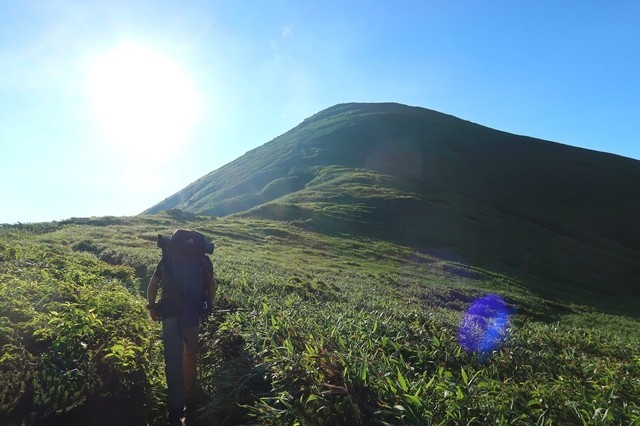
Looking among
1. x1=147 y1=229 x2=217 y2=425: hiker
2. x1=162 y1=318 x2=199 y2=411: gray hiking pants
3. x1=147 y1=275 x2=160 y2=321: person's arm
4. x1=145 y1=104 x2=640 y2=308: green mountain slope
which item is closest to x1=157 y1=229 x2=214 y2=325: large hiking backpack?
x1=147 y1=229 x2=217 y2=425: hiker

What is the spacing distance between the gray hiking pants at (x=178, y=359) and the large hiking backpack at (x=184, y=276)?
0.21 meters

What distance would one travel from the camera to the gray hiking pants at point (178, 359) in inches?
274

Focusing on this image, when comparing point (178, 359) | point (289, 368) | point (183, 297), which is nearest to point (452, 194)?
point (183, 297)

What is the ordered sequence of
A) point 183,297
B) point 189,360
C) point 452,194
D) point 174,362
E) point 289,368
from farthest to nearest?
point 452,194 → point 189,360 → point 183,297 → point 174,362 → point 289,368

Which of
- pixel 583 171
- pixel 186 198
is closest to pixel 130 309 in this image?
pixel 186 198

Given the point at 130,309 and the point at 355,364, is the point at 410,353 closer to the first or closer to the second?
the point at 355,364

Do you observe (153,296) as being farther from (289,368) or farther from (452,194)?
(452,194)

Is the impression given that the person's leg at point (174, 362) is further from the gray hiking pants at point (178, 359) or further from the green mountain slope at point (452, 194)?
the green mountain slope at point (452, 194)

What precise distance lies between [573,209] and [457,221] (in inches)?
1676

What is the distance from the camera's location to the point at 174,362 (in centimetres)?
719

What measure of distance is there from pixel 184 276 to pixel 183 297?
0.35 metres

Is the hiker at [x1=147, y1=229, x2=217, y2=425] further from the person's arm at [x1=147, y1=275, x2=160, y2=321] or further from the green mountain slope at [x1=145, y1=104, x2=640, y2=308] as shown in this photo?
the green mountain slope at [x1=145, y1=104, x2=640, y2=308]

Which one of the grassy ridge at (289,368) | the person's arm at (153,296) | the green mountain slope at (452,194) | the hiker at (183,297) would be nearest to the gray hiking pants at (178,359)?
the hiker at (183,297)

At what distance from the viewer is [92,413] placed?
6238 millimetres
